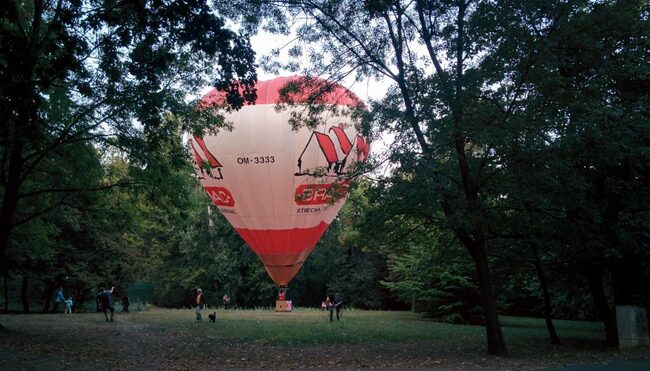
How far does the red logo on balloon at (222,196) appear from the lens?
25.8 meters

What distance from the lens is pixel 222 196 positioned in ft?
85.6

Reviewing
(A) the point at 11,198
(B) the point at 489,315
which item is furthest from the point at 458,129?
(A) the point at 11,198

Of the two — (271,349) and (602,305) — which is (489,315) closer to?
(602,305)

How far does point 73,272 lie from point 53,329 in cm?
1381

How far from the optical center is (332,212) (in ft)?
88.8

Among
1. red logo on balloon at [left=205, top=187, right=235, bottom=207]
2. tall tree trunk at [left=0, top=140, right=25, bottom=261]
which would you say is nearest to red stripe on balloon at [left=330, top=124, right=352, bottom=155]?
red logo on balloon at [left=205, top=187, right=235, bottom=207]

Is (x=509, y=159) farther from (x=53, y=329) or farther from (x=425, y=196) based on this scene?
(x=53, y=329)

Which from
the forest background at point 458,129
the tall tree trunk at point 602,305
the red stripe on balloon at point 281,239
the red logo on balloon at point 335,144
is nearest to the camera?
the forest background at point 458,129

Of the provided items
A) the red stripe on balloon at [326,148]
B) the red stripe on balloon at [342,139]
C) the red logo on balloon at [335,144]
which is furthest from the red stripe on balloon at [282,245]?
the red stripe on balloon at [342,139]

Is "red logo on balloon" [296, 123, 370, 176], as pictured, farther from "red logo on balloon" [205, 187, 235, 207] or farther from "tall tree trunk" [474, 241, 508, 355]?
"tall tree trunk" [474, 241, 508, 355]

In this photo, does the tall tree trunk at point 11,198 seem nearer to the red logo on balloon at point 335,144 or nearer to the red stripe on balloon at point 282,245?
the red logo on balloon at point 335,144

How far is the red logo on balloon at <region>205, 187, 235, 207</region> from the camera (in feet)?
84.7

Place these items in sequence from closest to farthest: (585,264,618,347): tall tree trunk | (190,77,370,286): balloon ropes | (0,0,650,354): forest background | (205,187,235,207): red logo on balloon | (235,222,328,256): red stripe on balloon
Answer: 1. (0,0,650,354): forest background
2. (585,264,618,347): tall tree trunk
3. (190,77,370,286): balloon ropes
4. (205,187,235,207): red logo on balloon
5. (235,222,328,256): red stripe on balloon

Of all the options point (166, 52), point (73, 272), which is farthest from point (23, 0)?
point (73, 272)
